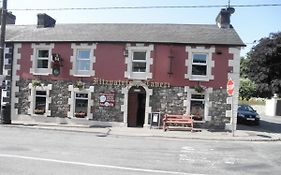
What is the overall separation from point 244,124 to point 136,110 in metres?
8.87

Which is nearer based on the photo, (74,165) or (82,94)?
(74,165)

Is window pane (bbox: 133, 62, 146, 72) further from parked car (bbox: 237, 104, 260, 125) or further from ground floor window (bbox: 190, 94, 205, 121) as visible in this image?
parked car (bbox: 237, 104, 260, 125)

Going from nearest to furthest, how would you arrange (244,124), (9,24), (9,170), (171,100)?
(9,170) → (171,100) → (244,124) → (9,24)

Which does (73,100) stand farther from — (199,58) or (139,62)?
(199,58)

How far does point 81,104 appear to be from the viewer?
2588 centimetres

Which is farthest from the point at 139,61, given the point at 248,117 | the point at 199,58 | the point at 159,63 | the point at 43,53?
the point at 248,117

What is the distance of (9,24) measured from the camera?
3241 cm

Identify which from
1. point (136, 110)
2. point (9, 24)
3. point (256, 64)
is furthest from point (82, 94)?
point (256, 64)

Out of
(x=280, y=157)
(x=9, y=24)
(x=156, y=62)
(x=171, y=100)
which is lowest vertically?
(x=280, y=157)

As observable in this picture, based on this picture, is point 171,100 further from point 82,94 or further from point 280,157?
point 280,157

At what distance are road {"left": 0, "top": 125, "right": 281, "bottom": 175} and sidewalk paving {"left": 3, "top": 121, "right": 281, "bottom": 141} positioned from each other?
2965 mm

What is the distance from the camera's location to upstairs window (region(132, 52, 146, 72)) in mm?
25172

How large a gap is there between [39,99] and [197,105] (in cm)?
957

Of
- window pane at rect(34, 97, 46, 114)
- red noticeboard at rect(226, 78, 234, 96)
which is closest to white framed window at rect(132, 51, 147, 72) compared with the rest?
red noticeboard at rect(226, 78, 234, 96)
